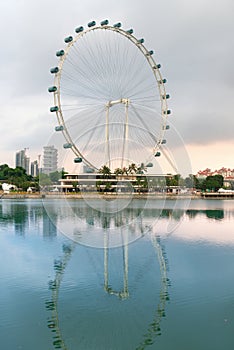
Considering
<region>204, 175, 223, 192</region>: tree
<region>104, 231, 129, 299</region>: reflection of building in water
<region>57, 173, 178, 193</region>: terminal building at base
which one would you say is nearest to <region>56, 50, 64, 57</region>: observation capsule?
<region>104, 231, 129, 299</region>: reflection of building in water

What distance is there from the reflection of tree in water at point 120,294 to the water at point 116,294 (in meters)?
0.02

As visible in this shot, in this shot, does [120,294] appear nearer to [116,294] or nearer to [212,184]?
[116,294]

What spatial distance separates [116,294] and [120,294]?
0.28 feet

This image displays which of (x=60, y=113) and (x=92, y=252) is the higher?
(x=60, y=113)

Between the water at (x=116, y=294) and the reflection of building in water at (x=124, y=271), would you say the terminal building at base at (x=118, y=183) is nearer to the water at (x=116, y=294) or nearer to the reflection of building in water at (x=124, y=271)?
the reflection of building in water at (x=124, y=271)

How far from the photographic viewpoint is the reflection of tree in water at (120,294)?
22.0 feet

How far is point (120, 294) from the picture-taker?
9.05 metres

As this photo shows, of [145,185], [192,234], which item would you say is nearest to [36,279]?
[192,234]

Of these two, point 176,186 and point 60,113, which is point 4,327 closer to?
point 60,113

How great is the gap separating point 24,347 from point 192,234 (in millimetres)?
13842

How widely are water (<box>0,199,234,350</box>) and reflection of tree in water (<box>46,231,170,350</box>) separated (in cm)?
2

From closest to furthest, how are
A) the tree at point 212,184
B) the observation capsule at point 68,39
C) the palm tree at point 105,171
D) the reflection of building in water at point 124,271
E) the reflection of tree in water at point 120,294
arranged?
the reflection of tree in water at point 120,294
the reflection of building in water at point 124,271
the observation capsule at point 68,39
the palm tree at point 105,171
the tree at point 212,184

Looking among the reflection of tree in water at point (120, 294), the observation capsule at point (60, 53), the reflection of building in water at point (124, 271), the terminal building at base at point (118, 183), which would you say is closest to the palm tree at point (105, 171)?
the terminal building at base at point (118, 183)

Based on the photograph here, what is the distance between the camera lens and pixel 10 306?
8.10 meters
